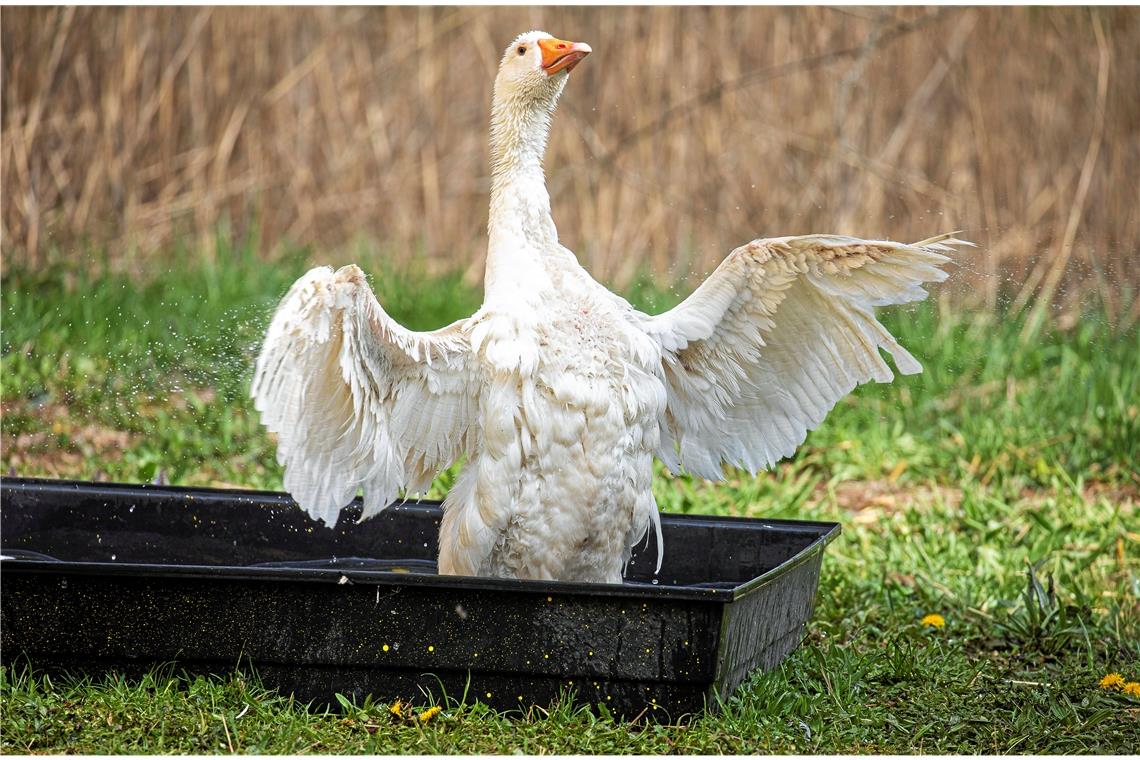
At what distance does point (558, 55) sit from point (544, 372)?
104 cm

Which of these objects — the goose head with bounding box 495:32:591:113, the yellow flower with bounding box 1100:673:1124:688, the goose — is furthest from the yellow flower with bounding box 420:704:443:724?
the yellow flower with bounding box 1100:673:1124:688

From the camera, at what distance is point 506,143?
4.20m

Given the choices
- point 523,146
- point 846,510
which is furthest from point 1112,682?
point 523,146

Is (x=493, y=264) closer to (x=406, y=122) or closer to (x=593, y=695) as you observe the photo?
(x=593, y=695)

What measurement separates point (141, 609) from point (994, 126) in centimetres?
672

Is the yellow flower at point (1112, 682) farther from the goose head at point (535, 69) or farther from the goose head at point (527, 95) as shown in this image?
the goose head at point (535, 69)

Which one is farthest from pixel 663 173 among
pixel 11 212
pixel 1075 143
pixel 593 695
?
pixel 593 695

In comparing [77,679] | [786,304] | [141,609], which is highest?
[786,304]

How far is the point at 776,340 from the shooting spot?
4195 mm

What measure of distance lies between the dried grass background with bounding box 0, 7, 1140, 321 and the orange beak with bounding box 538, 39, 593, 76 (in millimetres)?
4431

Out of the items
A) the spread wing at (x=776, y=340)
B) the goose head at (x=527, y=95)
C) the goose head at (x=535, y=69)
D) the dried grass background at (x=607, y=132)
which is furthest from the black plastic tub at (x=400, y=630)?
the dried grass background at (x=607, y=132)

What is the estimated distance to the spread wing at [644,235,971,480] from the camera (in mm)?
3916

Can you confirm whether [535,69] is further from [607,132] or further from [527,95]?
[607,132]

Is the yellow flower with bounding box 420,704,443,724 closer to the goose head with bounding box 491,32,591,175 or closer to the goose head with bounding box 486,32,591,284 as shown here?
the goose head with bounding box 486,32,591,284
